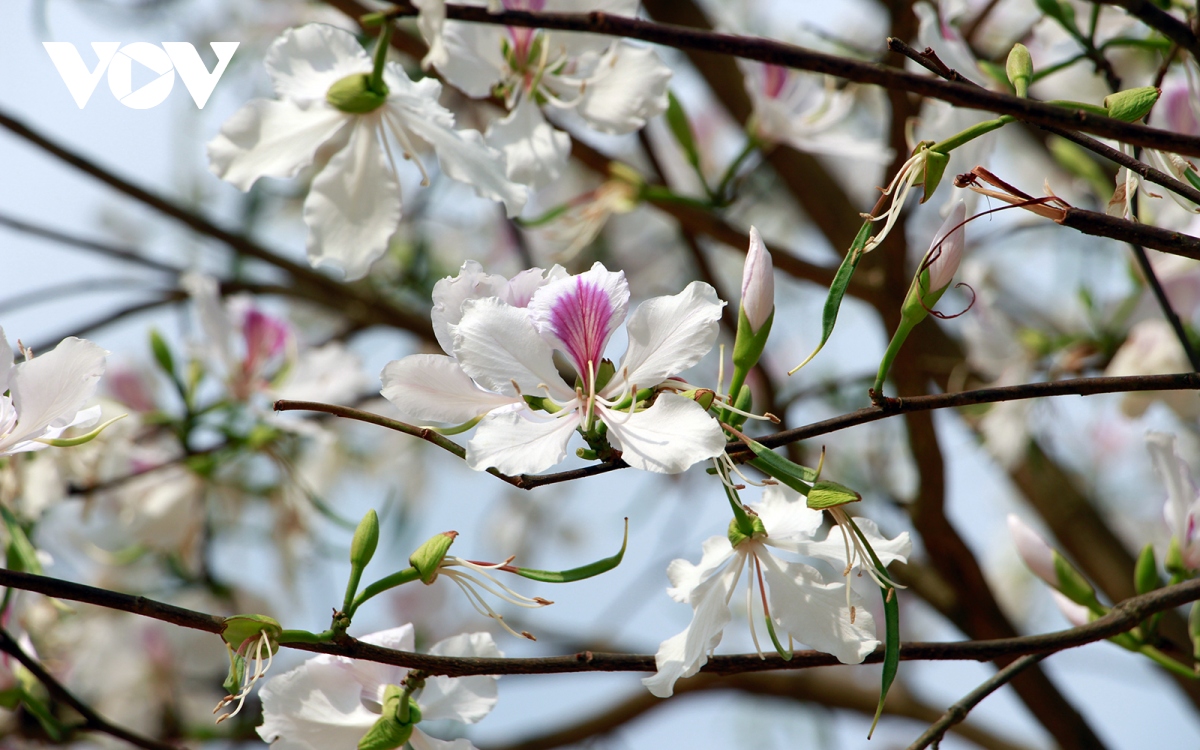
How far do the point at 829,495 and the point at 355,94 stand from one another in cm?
41

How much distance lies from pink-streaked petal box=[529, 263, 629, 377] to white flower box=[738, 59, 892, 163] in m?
0.57

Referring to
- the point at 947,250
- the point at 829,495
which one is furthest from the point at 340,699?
the point at 947,250

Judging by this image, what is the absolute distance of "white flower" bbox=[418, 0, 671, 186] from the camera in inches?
28.7

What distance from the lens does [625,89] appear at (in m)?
0.76

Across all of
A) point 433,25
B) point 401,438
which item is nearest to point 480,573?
point 433,25

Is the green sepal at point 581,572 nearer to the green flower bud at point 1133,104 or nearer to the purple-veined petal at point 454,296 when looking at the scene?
the purple-veined petal at point 454,296

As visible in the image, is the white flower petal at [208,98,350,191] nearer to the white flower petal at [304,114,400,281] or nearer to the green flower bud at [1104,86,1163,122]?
the white flower petal at [304,114,400,281]

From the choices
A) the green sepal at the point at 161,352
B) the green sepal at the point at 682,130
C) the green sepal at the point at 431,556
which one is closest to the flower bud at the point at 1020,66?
the green sepal at the point at 431,556

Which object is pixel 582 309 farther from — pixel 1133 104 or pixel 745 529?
pixel 1133 104

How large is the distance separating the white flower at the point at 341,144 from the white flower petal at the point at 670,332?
0.63ft

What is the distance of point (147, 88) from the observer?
69 centimetres

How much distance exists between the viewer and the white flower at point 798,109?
101 cm

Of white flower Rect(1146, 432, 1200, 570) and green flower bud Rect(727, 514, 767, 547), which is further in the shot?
white flower Rect(1146, 432, 1200, 570)

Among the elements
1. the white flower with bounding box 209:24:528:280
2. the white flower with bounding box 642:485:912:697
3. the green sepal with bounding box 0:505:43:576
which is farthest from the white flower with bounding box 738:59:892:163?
the green sepal with bounding box 0:505:43:576
